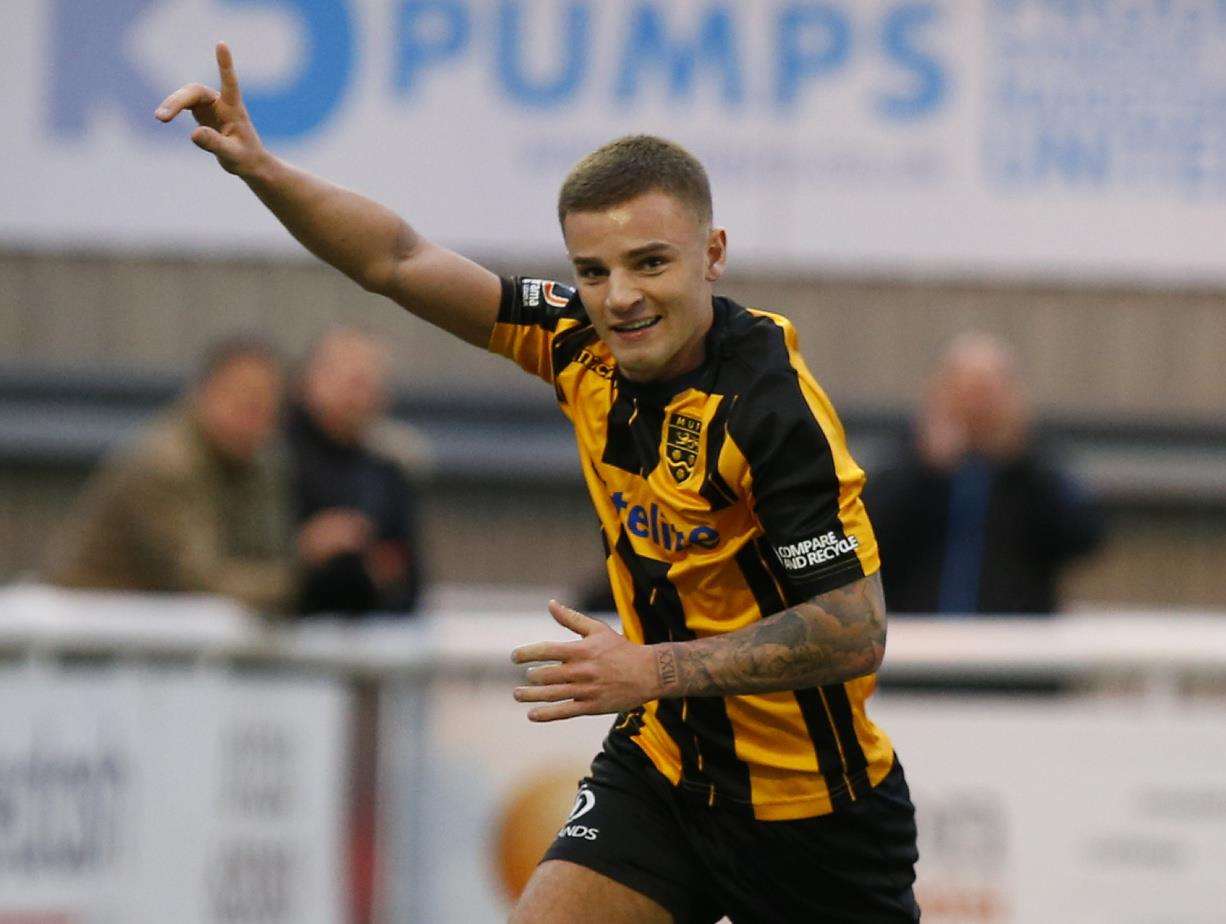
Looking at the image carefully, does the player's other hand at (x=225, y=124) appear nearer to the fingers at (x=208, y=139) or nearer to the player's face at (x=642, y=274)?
the fingers at (x=208, y=139)

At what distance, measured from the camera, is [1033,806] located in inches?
283

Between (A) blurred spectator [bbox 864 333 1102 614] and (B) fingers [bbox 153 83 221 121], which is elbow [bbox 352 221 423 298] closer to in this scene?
(B) fingers [bbox 153 83 221 121]

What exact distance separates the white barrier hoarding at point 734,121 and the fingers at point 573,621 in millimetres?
5729

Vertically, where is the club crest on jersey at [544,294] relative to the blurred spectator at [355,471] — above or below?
above

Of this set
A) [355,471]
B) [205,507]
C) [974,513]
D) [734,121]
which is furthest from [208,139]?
[734,121]

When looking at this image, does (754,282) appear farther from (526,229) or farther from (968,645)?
(968,645)

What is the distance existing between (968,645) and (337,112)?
416 cm

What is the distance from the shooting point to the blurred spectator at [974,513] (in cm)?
746

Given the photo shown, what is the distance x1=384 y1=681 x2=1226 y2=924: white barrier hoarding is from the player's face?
3.30m

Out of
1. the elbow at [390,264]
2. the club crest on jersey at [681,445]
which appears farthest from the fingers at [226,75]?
the club crest on jersey at [681,445]

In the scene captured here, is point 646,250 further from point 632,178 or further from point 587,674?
point 587,674

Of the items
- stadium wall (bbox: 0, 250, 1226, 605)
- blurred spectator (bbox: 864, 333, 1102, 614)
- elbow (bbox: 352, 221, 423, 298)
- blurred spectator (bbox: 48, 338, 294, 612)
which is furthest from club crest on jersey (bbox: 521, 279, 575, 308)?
stadium wall (bbox: 0, 250, 1226, 605)

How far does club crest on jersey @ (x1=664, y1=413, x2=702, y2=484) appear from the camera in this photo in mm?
4215

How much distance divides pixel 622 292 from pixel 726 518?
0.53 m
